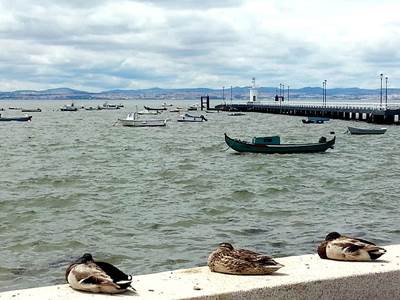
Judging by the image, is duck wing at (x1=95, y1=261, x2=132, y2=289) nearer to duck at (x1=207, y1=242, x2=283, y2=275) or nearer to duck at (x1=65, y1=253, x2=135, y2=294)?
duck at (x1=65, y1=253, x2=135, y2=294)

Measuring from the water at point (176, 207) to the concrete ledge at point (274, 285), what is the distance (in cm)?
755

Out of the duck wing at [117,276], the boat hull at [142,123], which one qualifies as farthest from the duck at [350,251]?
the boat hull at [142,123]

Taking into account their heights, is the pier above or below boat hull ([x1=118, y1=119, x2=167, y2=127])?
above

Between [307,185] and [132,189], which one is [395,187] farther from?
[132,189]

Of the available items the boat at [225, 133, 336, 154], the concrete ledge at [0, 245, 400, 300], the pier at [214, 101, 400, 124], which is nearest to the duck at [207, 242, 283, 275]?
the concrete ledge at [0, 245, 400, 300]

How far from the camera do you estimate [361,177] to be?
32.7 m

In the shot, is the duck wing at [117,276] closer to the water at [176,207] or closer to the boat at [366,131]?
the water at [176,207]

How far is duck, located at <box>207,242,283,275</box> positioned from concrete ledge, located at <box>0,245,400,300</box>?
0.46ft

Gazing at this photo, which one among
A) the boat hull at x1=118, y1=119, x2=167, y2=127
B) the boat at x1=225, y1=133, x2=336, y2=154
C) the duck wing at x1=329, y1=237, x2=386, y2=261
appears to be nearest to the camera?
the duck wing at x1=329, y1=237, x2=386, y2=261

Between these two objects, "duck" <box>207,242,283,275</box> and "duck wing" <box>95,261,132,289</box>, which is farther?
"duck" <box>207,242,283,275</box>

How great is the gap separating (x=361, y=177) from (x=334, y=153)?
1533 cm

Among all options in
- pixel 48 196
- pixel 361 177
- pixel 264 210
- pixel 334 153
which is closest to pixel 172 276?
pixel 264 210

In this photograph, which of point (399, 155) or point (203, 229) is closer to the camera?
point (203, 229)

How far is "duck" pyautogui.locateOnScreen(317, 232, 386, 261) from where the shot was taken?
6.42 meters
